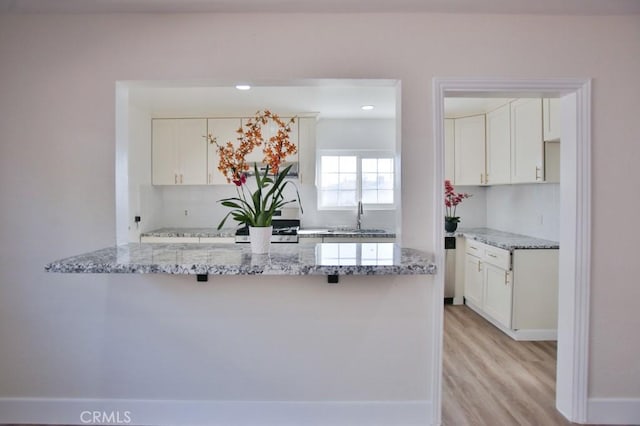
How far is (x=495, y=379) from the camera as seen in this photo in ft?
8.94

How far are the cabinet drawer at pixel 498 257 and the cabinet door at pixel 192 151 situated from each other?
10.8ft

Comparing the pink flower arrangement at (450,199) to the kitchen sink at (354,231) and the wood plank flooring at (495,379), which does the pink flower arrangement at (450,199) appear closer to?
the kitchen sink at (354,231)

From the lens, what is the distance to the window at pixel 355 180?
4871 mm

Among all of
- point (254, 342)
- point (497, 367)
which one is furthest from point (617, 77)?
point (254, 342)

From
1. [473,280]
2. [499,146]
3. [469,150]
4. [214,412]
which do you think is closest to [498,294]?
[473,280]

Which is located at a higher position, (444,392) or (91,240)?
(91,240)

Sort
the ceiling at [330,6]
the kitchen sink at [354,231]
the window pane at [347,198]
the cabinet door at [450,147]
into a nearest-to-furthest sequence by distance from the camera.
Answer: the ceiling at [330,6] < the kitchen sink at [354,231] < the cabinet door at [450,147] < the window pane at [347,198]

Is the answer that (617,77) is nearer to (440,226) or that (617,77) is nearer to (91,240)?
(440,226)

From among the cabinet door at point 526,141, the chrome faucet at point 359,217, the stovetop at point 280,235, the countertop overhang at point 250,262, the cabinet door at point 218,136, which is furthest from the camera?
the chrome faucet at point 359,217

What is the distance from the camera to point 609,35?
7.01 feet

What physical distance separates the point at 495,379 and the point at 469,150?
9.01 ft

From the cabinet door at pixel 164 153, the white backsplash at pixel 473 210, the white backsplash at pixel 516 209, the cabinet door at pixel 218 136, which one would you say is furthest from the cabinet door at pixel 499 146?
the cabinet door at pixel 164 153

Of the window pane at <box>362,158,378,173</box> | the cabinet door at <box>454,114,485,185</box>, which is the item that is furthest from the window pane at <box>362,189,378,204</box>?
the cabinet door at <box>454,114,485,185</box>

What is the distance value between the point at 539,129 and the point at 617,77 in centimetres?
124
